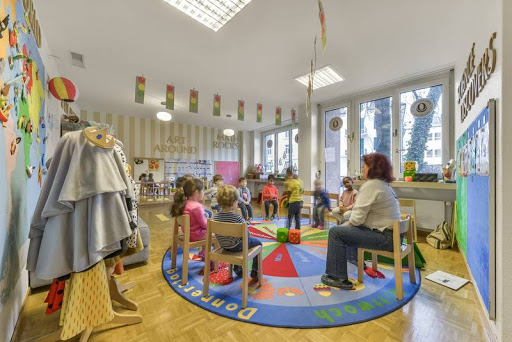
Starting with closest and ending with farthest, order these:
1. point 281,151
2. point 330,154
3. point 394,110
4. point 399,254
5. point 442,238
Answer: point 399,254 → point 442,238 → point 394,110 → point 330,154 → point 281,151

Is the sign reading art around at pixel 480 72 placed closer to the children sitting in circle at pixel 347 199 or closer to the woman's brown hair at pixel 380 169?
the woman's brown hair at pixel 380 169

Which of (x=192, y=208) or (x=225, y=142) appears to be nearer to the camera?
(x=192, y=208)

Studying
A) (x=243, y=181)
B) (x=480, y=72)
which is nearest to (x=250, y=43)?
(x=480, y=72)

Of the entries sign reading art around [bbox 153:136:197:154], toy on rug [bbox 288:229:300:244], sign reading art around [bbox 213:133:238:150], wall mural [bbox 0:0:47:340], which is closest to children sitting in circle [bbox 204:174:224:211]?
toy on rug [bbox 288:229:300:244]

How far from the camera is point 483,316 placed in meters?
1.66

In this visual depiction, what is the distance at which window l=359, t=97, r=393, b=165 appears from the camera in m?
4.41

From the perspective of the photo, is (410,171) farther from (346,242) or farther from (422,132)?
(346,242)

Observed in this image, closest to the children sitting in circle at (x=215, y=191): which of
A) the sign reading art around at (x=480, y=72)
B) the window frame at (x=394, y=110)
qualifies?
the window frame at (x=394, y=110)

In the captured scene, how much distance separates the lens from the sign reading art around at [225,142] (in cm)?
870

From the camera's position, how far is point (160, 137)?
7.52m

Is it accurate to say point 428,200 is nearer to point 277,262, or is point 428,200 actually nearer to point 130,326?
point 277,262

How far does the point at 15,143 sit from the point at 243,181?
358 centimetres

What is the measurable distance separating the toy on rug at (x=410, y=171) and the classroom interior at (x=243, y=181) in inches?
2.9

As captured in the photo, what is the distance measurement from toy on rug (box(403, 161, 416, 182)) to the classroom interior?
0.07 metres
